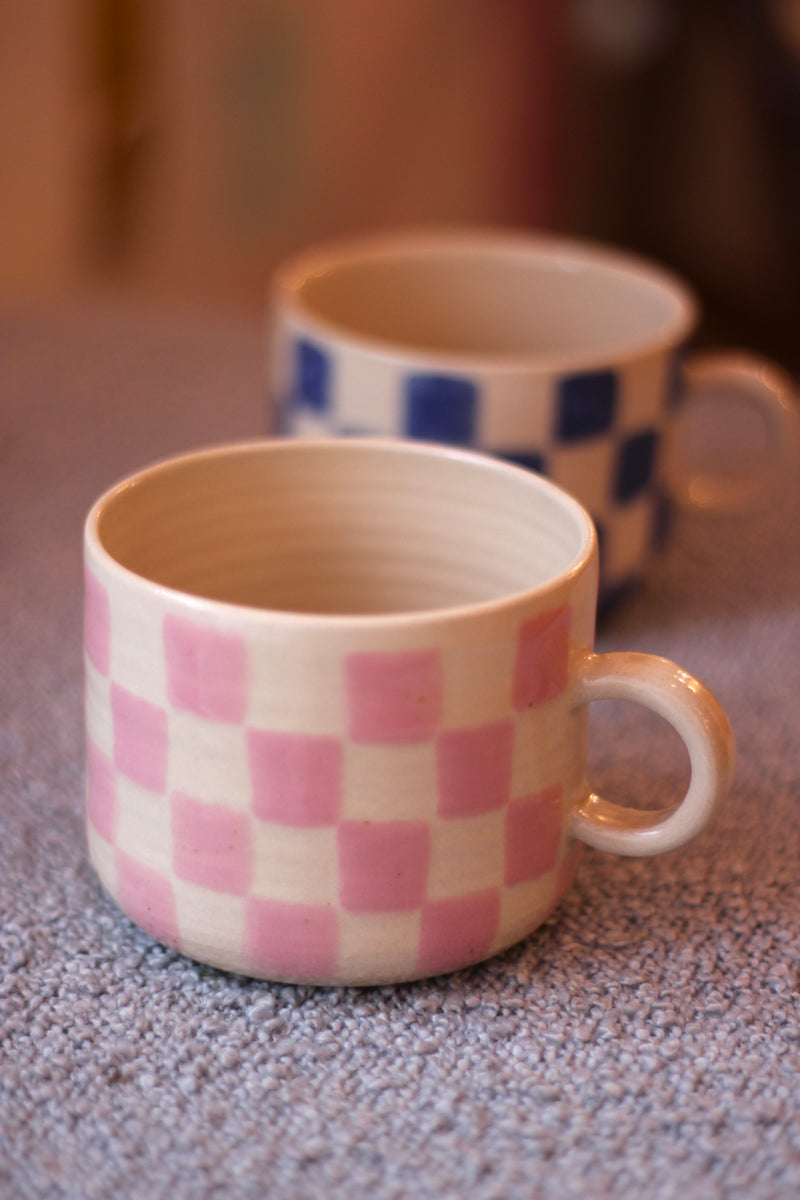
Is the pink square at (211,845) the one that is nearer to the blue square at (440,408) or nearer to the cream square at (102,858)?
the cream square at (102,858)

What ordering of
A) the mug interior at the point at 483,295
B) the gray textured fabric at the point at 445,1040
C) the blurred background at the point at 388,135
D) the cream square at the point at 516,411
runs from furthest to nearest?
the blurred background at the point at 388,135, the mug interior at the point at 483,295, the cream square at the point at 516,411, the gray textured fabric at the point at 445,1040

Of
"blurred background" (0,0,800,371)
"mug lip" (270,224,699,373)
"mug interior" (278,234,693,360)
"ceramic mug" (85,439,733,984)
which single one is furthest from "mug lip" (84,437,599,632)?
"blurred background" (0,0,800,371)

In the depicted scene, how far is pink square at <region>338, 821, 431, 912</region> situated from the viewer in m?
0.30

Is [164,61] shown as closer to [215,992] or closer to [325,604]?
[325,604]

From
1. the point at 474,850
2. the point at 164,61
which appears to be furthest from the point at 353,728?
the point at 164,61

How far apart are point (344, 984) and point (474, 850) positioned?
44 millimetres

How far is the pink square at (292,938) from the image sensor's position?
308 millimetres

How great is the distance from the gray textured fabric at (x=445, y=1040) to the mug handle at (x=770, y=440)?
0.15 metres

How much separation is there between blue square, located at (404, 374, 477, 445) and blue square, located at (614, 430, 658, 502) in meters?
0.06

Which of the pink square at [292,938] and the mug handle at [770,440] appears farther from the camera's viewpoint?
the mug handle at [770,440]

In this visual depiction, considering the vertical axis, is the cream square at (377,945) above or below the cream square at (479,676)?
below

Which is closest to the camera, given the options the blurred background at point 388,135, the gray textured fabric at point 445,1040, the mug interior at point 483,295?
the gray textured fabric at point 445,1040

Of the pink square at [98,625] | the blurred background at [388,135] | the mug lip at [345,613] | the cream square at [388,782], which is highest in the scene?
the mug lip at [345,613]

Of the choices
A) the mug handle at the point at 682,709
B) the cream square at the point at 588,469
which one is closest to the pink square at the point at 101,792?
the mug handle at the point at 682,709
